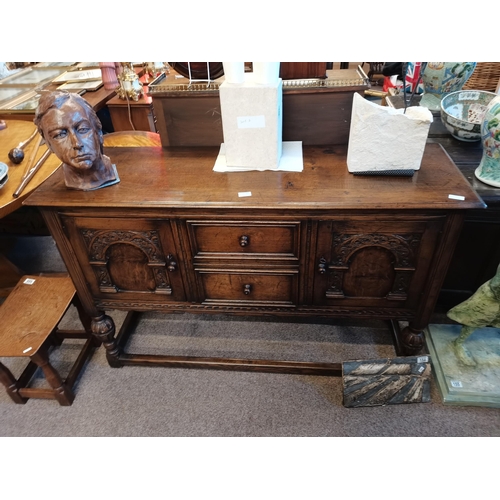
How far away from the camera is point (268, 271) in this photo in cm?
141

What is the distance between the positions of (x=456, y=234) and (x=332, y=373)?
79 centimetres

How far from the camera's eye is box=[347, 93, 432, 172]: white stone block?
1.21 metres

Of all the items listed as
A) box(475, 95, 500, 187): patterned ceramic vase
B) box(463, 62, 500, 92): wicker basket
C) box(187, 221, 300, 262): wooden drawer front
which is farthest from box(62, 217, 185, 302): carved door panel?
box(463, 62, 500, 92): wicker basket

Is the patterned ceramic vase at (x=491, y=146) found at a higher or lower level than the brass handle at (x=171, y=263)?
higher

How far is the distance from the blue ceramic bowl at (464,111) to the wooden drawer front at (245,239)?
1.00m

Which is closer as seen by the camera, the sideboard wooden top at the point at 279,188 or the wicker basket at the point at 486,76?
the sideboard wooden top at the point at 279,188

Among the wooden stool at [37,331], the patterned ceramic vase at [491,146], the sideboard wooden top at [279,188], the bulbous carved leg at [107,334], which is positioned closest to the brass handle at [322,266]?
the sideboard wooden top at [279,188]

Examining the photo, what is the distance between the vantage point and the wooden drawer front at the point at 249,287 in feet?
4.70

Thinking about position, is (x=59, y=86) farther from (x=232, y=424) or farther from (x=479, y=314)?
(x=479, y=314)

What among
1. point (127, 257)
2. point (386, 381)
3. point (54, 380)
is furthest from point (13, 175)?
point (386, 381)

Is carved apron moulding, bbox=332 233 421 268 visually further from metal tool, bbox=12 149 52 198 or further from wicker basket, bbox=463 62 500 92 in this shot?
wicker basket, bbox=463 62 500 92

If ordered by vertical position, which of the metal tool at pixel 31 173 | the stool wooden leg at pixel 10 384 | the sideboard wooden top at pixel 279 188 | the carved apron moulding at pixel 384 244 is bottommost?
the stool wooden leg at pixel 10 384

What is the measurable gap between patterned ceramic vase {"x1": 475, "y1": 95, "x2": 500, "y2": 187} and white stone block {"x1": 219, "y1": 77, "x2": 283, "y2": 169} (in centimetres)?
73

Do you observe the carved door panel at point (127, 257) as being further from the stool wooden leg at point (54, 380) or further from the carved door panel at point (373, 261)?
the carved door panel at point (373, 261)
